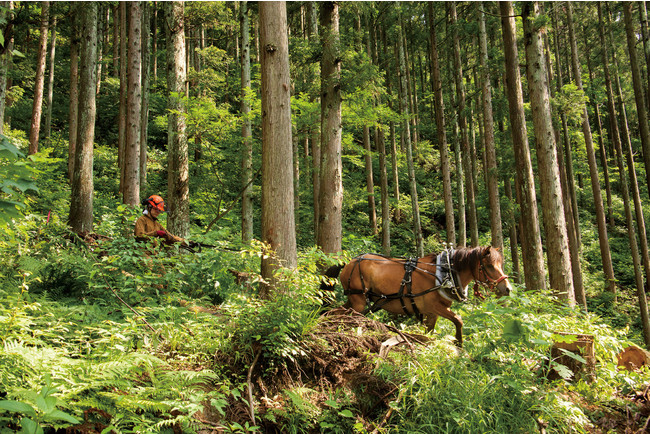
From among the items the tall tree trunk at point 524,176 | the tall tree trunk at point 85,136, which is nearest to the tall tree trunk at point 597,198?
the tall tree trunk at point 524,176

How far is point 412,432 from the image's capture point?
2957 millimetres

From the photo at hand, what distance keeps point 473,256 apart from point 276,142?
3.16 meters

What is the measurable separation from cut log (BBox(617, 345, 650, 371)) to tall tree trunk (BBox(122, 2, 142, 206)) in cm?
1106

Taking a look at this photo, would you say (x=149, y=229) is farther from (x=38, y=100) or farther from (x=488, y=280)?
(x=38, y=100)

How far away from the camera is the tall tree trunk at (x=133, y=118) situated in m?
11.2

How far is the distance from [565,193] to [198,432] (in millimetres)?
18519

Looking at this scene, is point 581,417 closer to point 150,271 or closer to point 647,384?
point 647,384

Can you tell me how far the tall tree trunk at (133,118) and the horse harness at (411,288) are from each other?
789 centimetres

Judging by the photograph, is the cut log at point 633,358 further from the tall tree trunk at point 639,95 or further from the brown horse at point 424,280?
the tall tree trunk at point 639,95

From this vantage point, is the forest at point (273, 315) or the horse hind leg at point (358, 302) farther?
the horse hind leg at point (358, 302)

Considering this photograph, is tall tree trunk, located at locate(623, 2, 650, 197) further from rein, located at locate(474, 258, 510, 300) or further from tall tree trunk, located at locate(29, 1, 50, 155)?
tall tree trunk, located at locate(29, 1, 50, 155)

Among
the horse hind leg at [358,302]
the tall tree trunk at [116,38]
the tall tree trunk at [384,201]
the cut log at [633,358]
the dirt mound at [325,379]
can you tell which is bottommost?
the cut log at [633,358]

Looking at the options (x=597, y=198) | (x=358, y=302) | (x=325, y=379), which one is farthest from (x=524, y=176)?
(x=597, y=198)

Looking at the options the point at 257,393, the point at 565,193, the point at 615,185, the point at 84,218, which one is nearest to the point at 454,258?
the point at 257,393
